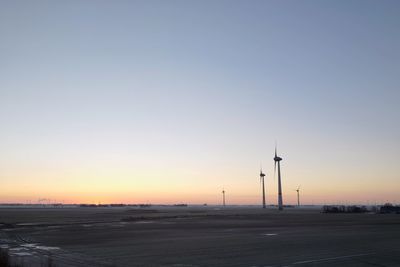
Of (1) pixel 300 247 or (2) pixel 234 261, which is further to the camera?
(1) pixel 300 247

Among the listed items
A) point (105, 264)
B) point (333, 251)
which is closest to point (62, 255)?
point (105, 264)

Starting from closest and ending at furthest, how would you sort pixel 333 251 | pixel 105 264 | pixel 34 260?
pixel 105 264 < pixel 34 260 < pixel 333 251

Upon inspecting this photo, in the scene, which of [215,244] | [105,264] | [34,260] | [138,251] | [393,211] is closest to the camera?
[105,264]

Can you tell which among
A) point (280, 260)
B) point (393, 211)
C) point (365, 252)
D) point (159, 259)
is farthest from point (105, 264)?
point (393, 211)

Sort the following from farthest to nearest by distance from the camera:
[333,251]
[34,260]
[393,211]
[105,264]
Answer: [393,211], [333,251], [34,260], [105,264]

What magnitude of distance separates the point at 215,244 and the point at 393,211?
13327 centimetres

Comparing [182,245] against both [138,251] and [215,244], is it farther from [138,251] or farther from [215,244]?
[138,251]

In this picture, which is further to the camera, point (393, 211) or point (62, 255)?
point (393, 211)

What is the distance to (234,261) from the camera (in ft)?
89.4

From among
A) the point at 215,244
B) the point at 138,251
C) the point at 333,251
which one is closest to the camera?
the point at 333,251

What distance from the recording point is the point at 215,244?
38000 millimetres

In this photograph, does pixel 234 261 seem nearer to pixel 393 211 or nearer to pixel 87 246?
pixel 87 246

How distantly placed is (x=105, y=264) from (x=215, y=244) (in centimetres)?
1257

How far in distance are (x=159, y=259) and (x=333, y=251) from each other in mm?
10481
